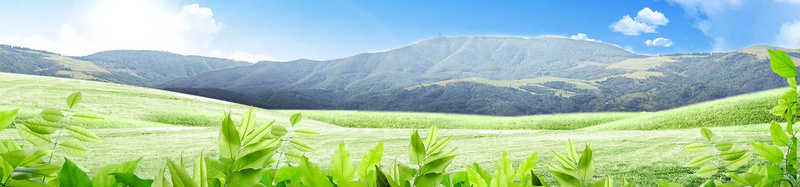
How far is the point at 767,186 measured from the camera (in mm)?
617

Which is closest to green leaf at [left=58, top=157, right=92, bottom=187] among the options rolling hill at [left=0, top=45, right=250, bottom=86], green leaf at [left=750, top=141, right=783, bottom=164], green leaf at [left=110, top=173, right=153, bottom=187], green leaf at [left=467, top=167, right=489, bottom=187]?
green leaf at [left=110, top=173, right=153, bottom=187]

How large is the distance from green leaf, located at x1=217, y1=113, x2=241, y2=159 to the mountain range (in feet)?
96.0

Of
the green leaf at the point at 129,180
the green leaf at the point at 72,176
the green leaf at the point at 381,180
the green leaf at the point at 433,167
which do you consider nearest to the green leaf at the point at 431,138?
the green leaf at the point at 433,167

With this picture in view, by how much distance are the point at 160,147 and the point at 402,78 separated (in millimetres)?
57424

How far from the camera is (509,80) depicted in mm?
51438

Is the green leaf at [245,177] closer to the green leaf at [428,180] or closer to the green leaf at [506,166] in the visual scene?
the green leaf at [428,180]

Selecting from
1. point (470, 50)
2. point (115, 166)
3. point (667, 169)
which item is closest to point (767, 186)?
point (115, 166)

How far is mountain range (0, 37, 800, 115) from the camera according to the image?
107 feet

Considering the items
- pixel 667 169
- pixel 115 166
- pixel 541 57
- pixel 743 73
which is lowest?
pixel 667 169

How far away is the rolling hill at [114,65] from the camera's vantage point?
177 feet

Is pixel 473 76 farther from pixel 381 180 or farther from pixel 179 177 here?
pixel 179 177

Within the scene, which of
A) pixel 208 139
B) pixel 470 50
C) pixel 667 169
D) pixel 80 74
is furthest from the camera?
pixel 470 50

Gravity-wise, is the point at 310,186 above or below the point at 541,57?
below

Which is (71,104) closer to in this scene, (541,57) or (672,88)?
(672,88)
